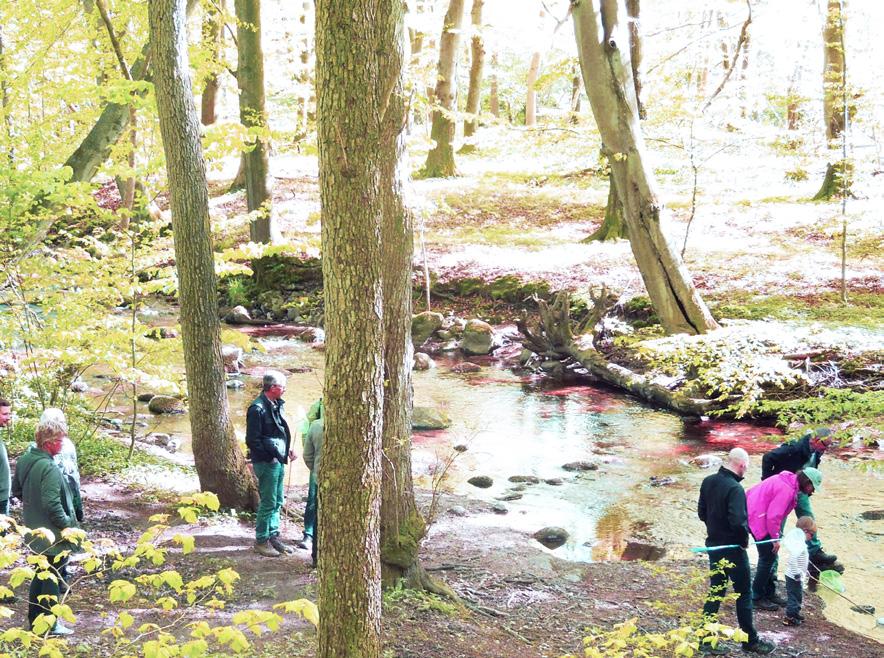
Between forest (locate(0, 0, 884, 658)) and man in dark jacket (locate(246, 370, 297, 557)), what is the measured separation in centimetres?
3

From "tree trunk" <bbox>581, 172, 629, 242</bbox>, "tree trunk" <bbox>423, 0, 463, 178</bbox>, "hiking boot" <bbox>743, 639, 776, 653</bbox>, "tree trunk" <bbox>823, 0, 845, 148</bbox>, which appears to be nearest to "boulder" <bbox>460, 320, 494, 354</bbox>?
"tree trunk" <bbox>581, 172, 629, 242</bbox>

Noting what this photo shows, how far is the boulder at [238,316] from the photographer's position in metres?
20.6

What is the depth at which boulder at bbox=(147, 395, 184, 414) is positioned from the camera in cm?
1332

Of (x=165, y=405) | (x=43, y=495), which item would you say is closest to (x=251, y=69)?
(x=165, y=405)

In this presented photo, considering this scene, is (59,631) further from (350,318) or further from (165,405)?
(165,405)

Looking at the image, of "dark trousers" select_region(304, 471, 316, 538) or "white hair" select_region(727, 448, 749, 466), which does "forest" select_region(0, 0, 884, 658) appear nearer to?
"white hair" select_region(727, 448, 749, 466)

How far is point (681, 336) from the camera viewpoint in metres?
11.7

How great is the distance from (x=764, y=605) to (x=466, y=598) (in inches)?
107

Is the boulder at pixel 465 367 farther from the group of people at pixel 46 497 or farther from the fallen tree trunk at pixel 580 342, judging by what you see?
the group of people at pixel 46 497

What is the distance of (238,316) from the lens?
20594mm

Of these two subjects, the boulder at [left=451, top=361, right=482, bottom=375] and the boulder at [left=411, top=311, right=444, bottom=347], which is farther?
the boulder at [left=411, top=311, right=444, bottom=347]

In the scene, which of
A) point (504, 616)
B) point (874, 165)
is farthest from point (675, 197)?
point (504, 616)

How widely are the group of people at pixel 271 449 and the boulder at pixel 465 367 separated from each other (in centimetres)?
950

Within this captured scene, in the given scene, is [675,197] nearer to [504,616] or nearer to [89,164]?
[89,164]
